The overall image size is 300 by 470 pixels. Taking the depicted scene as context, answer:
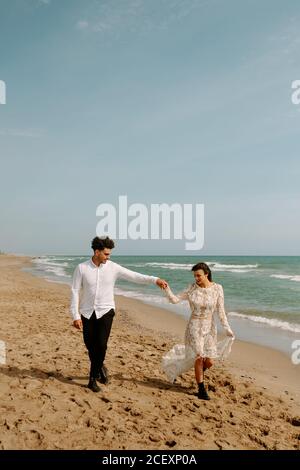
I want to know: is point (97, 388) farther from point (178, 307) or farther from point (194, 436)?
point (178, 307)

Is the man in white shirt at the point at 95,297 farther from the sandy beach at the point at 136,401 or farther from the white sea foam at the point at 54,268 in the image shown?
the white sea foam at the point at 54,268

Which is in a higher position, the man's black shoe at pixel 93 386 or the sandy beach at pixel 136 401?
the man's black shoe at pixel 93 386

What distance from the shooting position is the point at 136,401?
5.49 metres

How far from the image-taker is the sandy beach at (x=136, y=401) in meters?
4.41

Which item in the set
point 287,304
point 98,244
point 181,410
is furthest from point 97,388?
point 287,304

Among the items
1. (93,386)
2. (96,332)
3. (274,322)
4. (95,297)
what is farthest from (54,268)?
(95,297)

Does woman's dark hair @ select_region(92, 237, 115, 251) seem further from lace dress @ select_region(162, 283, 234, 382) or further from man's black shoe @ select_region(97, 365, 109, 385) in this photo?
man's black shoe @ select_region(97, 365, 109, 385)

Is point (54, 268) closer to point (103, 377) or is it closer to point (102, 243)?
point (103, 377)

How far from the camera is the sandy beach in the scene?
441 cm

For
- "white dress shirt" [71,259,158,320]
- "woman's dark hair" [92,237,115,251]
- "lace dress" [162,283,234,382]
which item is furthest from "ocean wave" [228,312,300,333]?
"woman's dark hair" [92,237,115,251]

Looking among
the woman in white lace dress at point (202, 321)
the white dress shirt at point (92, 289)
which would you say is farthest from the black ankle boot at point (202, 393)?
the white dress shirt at point (92, 289)

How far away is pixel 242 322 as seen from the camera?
45.1 ft
